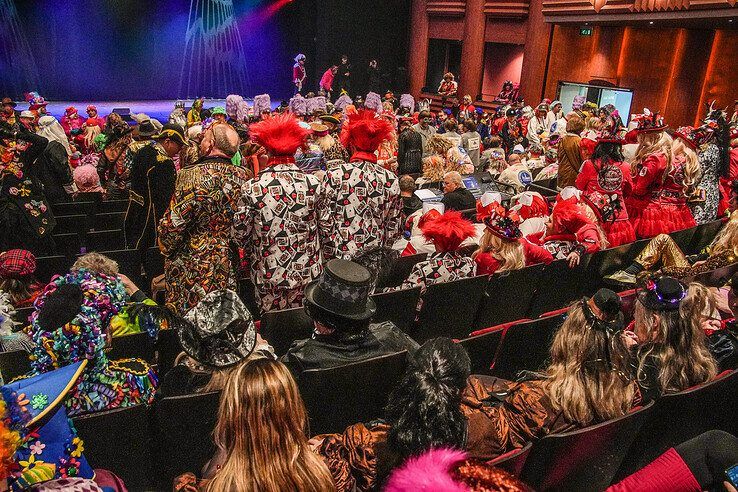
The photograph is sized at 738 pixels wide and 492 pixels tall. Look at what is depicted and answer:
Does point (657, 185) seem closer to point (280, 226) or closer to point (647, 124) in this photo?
point (647, 124)

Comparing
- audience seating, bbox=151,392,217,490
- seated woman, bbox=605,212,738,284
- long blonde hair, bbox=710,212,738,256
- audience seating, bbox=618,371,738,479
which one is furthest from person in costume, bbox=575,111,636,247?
audience seating, bbox=151,392,217,490

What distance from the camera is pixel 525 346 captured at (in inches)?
111

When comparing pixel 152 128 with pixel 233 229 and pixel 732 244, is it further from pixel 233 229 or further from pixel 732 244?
pixel 732 244

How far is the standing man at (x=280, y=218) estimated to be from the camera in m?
3.01

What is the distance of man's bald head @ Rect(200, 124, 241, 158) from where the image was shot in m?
3.15

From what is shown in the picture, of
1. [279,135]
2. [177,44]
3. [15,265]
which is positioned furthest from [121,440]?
[177,44]

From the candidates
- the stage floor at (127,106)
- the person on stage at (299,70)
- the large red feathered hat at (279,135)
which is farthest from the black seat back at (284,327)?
the person on stage at (299,70)

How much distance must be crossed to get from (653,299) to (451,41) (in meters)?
16.2

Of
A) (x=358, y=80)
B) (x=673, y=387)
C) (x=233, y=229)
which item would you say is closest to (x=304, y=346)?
(x=233, y=229)

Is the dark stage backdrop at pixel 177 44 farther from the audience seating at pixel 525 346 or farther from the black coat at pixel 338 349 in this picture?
the black coat at pixel 338 349

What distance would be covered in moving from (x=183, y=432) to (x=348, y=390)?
68 centimetres

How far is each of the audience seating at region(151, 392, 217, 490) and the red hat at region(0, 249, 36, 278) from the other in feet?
4.96

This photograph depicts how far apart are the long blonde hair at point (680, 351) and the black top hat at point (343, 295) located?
1211 mm

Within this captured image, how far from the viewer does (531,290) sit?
356cm
